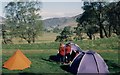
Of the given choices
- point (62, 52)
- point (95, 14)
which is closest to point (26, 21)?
point (95, 14)

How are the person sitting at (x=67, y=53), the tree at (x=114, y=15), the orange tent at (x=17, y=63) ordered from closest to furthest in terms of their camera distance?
the orange tent at (x=17, y=63), the person sitting at (x=67, y=53), the tree at (x=114, y=15)

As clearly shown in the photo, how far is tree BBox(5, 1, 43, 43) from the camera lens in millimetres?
63500

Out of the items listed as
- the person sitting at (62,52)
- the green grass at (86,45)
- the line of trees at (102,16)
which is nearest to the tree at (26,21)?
the line of trees at (102,16)

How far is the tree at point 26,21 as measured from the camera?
63.5m

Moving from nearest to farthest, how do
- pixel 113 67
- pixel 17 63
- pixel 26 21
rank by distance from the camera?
pixel 17 63 → pixel 113 67 → pixel 26 21

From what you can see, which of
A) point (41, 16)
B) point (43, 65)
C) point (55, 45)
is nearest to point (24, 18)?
point (41, 16)

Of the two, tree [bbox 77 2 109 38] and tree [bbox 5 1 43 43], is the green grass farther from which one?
tree [bbox 5 1 43 43]

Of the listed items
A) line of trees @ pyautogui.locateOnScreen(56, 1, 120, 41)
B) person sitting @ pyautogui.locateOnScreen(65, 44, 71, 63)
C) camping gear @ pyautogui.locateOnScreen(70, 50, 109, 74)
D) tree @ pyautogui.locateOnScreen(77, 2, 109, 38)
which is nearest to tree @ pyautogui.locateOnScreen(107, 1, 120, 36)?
line of trees @ pyautogui.locateOnScreen(56, 1, 120, 41)

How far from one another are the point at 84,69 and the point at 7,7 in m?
55.3

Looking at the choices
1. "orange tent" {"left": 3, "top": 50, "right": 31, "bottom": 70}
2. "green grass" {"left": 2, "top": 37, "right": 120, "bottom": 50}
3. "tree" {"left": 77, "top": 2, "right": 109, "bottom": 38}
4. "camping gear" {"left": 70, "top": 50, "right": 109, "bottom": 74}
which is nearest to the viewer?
"camping gear" {"left": 70, "top": 50, "right": 109, "bottom": 74}

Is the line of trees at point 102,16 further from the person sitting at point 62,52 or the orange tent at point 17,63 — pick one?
the orange tent at point 17,63

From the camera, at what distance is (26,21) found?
65.3m

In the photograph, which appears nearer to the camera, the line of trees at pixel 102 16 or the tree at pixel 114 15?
the tree at pixel 114 15

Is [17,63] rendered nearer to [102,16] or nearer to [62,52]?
[62,52]
